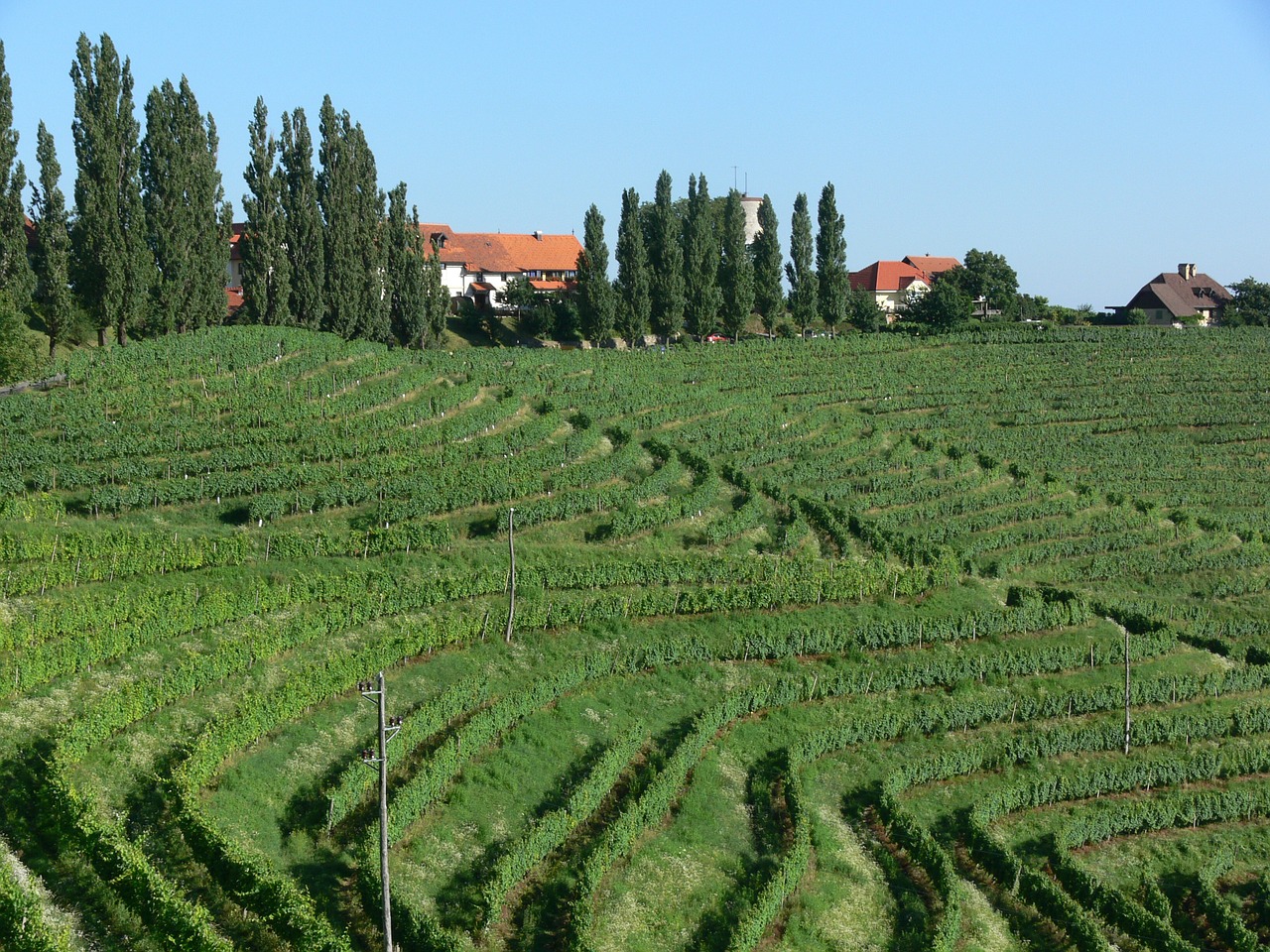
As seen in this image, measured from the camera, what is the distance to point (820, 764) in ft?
129

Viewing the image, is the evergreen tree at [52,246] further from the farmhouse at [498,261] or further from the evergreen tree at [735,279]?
the evergreen tree at [735,279]

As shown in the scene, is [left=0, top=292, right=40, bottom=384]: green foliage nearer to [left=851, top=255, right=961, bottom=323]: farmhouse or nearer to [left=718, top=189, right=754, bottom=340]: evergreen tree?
[left=718, top=189, right=754, bottom=340]: evergreen tree

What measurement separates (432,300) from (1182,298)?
7532cm

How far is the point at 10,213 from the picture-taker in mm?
62781

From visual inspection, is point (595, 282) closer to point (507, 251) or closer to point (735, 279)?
point (735, 279)

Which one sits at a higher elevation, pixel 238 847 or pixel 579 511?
pixel 579 511

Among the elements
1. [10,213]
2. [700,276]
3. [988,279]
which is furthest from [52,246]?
[988,279]

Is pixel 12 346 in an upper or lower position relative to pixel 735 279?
lower

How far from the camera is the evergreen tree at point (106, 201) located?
2463 inches

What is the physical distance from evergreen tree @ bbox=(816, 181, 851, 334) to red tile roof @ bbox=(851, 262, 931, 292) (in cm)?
2379

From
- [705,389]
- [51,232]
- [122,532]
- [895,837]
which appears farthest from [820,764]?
[51,232]

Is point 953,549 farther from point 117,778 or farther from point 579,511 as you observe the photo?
point 117,778

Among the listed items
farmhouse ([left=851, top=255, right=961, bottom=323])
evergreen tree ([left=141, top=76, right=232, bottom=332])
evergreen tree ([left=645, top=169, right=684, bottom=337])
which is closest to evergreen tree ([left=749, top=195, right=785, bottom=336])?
Answer: evergreen tree ([left=645, top=169, right=684, bottom=337])

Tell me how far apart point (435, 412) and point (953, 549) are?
24906 millimetres
